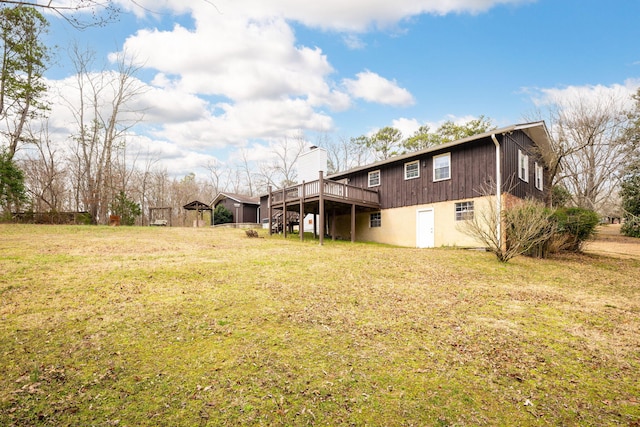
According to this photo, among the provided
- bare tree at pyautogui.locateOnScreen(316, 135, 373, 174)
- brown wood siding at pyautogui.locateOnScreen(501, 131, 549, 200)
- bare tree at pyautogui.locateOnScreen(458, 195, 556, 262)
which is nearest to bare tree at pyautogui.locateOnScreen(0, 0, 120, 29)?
bare tree at pyautogui.locateOnScreen(458, 195, 556, 262)

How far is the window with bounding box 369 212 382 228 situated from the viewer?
745 inches

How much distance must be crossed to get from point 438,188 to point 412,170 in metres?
2.04

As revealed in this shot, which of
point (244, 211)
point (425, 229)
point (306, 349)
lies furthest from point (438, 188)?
point (244, 211)

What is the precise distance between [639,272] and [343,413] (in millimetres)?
14005

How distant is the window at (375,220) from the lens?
745 inches

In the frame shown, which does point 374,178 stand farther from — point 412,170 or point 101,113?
point 101,113

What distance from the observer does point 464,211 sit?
1471 cm

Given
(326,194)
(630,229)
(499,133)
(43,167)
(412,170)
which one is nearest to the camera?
(499,133)

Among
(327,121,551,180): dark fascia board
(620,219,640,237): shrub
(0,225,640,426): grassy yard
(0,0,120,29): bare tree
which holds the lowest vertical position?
(0,225,640,426): grassy yard

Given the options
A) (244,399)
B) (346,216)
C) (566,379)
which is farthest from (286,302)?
(346,216)

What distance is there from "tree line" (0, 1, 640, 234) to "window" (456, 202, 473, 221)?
7.68m

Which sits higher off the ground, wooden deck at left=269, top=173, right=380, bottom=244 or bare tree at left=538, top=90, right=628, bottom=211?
bare tree at left=538, top=90, right=628, bottom=211

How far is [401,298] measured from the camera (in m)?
6.67

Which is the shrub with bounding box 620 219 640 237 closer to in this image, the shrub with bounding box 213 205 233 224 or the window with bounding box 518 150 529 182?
the window with bounding box 518 150 529 182
